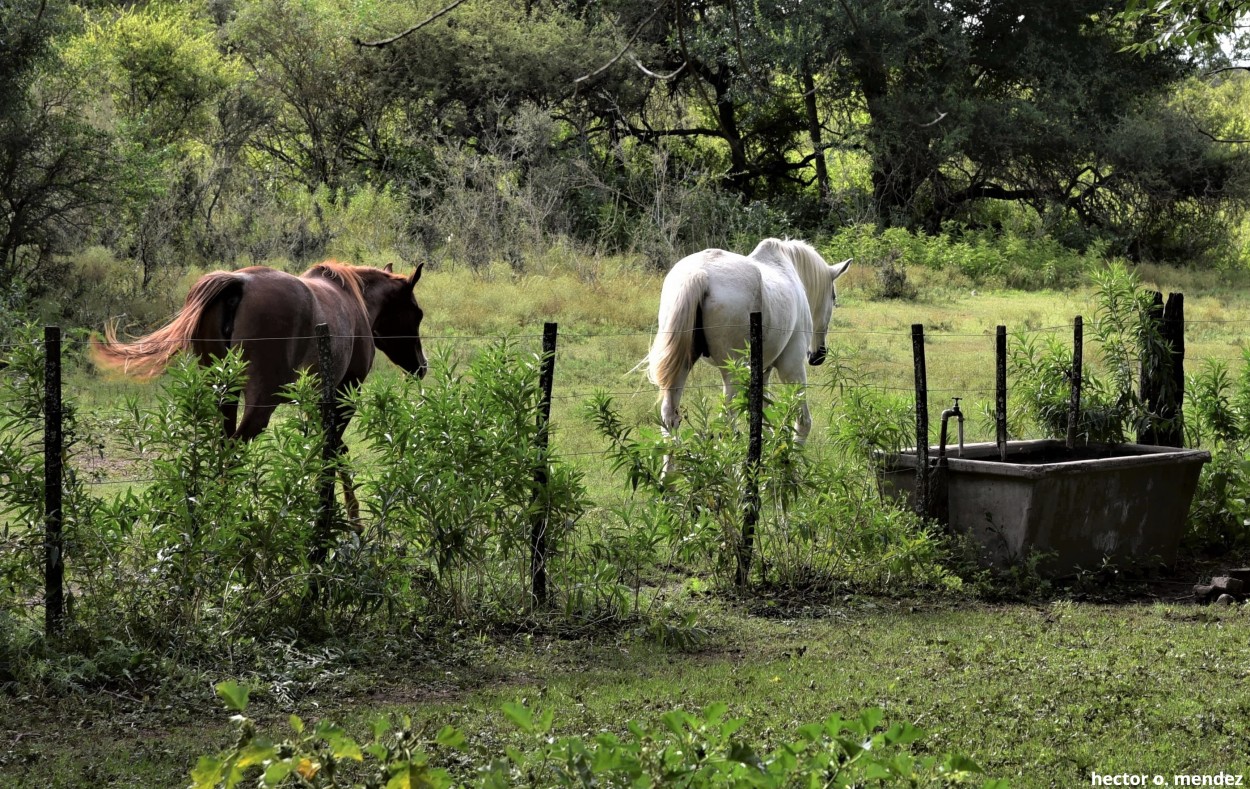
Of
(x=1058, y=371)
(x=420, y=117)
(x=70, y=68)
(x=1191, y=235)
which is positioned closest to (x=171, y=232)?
(x=70, y=68)

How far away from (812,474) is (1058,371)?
2269 mm

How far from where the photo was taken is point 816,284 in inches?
403

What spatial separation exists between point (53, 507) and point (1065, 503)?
500cm

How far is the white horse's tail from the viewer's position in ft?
27.4

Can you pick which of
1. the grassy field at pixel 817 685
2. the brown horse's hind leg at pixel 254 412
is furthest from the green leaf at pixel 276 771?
the brown horse's hind leg at pixel 254 412

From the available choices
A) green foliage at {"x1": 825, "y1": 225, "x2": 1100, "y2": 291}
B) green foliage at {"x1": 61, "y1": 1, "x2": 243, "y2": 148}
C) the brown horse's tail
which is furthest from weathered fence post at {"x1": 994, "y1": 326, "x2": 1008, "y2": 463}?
green foliage at {"x1": 61, "y1": 1, "x2": 243, "y2": 148}

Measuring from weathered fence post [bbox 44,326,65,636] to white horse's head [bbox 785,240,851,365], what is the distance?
6.01 metres

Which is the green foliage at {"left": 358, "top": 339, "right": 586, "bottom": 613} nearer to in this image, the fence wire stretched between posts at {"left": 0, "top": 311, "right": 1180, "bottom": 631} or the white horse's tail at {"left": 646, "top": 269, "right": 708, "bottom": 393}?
the fence wire stretched between posts at {"left": 0, "top": 311, "right": 1180, "bottom": 631}

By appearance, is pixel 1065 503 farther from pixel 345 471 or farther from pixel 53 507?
pixel 53 507

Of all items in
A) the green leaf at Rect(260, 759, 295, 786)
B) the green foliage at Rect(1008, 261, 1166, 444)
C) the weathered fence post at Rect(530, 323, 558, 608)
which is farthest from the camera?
the green foliage at Rect(1008, 261, 1166, 444)

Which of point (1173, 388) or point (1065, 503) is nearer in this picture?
point (1065, 503)

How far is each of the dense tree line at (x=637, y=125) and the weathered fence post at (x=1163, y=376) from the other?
1198 centimetres

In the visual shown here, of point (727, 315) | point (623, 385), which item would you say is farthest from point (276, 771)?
point (623, 385)

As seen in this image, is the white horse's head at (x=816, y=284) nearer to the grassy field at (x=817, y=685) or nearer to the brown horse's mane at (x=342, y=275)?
the brown horse's mane at (x=342, y=275)
